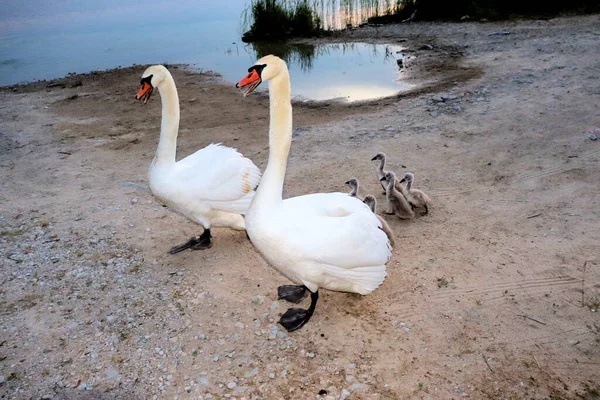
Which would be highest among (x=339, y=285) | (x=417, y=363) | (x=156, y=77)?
(x=156, y=77)

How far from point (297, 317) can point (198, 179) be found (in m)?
1.68

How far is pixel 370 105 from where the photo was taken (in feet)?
32.2

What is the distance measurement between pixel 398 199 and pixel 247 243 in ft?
5.62

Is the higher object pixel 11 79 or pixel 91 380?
pixel 11 79

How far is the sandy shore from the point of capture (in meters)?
3.56

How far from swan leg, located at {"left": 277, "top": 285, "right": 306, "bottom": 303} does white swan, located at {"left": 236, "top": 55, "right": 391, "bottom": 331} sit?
33 centimetres

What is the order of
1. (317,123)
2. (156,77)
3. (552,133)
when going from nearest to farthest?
(156,77), (552,133), (317,123)

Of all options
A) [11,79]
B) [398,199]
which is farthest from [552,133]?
[11,79]

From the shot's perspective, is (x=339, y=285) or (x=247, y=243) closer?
(x=339, y=285)

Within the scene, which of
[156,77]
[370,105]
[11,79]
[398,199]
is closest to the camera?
[156,77]

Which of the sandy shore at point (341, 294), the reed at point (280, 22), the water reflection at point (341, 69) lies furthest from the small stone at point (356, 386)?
the reed at point (280, 22)

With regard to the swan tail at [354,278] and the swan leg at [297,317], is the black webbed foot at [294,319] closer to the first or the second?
the swan leg at [297,317]

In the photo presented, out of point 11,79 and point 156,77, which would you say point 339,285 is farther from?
point 11,79

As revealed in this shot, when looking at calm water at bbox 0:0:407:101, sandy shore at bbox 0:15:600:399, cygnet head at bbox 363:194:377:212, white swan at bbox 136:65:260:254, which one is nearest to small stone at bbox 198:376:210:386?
sandy shore at bbox 0:15:600:399
